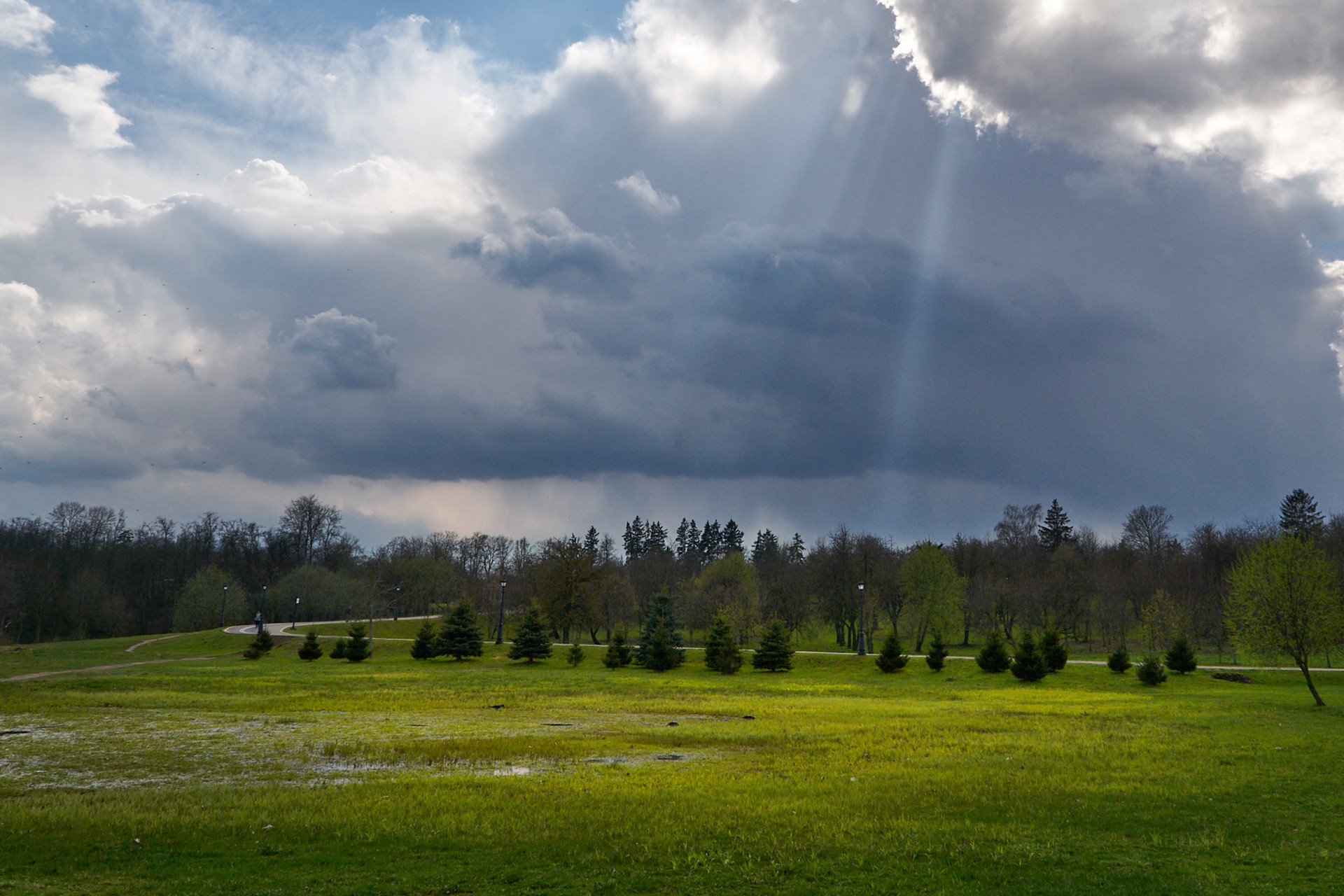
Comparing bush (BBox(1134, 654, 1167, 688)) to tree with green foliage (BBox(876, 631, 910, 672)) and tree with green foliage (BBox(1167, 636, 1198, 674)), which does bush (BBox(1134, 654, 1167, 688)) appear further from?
tree with green foliage (BBox(876, 631, 910, 672))

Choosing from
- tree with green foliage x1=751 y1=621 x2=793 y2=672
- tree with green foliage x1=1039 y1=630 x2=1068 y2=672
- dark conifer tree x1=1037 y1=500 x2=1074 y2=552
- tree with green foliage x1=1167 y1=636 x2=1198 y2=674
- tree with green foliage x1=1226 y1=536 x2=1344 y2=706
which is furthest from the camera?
dark conifer tree x1=1037 y1=500 x2=1074 y2=552

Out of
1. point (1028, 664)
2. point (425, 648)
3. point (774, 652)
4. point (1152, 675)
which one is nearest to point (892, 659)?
point (774, 652)

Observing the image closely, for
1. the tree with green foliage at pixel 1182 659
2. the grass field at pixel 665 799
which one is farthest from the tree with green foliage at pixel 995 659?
the grass field at pixel 665 799

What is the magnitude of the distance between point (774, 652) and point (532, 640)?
19.4m

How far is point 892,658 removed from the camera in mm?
56969

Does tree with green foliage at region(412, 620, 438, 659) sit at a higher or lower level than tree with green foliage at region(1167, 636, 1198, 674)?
lower

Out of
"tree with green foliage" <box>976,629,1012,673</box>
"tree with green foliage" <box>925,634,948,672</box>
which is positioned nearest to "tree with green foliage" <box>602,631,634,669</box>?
"tree with green foliage" <box>925,634,948,672</box>

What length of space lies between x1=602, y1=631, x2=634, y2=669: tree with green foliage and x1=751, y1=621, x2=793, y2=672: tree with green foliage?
32.5ft

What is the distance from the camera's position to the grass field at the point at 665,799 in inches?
460

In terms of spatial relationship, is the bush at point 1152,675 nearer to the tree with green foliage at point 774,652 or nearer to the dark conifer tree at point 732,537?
the tree with green foliage at point 774,652

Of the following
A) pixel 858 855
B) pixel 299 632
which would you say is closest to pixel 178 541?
pixel 299 632

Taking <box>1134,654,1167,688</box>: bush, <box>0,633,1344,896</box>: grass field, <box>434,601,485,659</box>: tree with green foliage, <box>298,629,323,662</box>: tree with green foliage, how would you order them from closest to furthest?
<box>0,633,1344,896</box>: grass field, <box>1134,654,1167,688</box>: bush, <box>298,629,323,662</box>: tree with green foliage, <box>434,601,485,659</box>: tree with green foliage

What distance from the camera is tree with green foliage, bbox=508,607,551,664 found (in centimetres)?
6538

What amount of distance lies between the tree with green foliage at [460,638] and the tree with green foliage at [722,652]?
20215 mm
